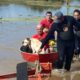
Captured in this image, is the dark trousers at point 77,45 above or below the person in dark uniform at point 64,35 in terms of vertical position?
below

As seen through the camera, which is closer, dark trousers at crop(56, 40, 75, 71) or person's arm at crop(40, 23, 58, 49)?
person's arm at crop(40, 23, 58, 49)

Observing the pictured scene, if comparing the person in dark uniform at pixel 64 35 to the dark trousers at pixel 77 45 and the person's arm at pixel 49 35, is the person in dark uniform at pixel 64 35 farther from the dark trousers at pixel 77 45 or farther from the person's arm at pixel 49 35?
the dark trousers at pixel 77 45

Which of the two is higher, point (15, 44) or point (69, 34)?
point (69, 34)

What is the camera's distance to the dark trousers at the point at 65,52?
11.4 meters

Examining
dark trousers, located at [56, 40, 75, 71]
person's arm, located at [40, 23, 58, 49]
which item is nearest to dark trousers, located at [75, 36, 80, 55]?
dark trousers, located at [56, 40, 75, 71]

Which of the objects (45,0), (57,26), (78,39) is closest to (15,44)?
(78,39)

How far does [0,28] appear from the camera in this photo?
22.0 meters

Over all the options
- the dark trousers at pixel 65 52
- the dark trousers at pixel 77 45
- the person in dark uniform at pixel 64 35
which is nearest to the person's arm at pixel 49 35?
the person in dark uniform at pixel 64 35

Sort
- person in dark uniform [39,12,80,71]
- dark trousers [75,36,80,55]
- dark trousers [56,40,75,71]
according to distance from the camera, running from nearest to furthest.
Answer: person in dark uniform [39,12,80,71]
dark trousers [56,40,75,71]
dark trousers [75,36,80,55]

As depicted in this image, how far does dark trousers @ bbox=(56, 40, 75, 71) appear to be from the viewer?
11359mm

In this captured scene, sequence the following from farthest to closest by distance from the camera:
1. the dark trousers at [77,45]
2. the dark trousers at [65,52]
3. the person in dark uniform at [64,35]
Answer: the dark trousers at [77,45]
the dark trousers at [65,52]
the person in dark uniform at [64,35]

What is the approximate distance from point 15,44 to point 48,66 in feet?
21.0

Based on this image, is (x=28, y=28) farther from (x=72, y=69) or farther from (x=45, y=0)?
(x=45, y=0)

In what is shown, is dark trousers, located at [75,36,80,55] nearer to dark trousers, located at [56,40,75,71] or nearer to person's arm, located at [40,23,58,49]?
Answer: dark trousers, located at [56,40,75,71]
